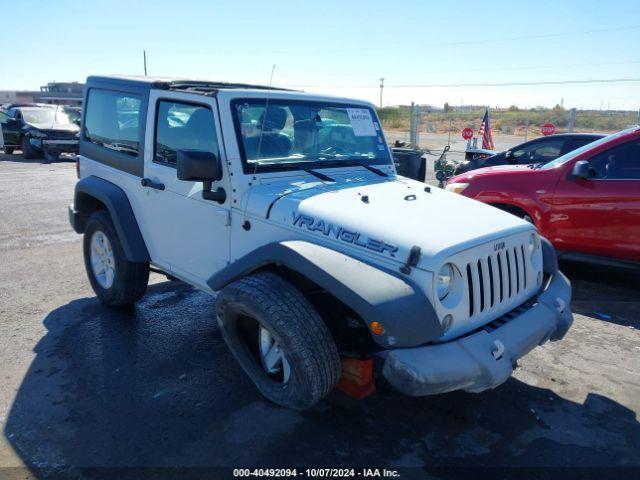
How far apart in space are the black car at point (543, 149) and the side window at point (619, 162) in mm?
3490

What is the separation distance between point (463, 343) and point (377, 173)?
1.88 meters

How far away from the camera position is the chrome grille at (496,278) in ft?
9.48

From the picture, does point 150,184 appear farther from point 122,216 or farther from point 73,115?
point 73,115

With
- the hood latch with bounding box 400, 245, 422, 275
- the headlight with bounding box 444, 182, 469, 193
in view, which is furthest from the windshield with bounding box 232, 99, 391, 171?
the headlight with bounding box 444, 182, 469, 193

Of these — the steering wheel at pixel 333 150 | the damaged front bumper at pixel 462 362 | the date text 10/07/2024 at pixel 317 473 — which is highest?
the steering wheel at pixel 333 150

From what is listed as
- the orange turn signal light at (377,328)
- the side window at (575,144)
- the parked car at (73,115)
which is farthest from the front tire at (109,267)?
the parked car at (73,115)

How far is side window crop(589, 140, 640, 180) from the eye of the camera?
5.23 metres

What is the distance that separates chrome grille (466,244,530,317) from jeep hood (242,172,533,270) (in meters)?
0.13

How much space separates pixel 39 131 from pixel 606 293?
56.7 feet

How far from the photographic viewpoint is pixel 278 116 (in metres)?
3.79

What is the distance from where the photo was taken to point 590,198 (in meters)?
5.32

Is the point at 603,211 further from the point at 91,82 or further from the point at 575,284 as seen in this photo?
the point at 91,82

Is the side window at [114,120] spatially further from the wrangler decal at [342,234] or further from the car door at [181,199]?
the wrangler decal at [342,234]

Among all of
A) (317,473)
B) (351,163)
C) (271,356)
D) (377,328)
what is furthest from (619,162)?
(317,473)
